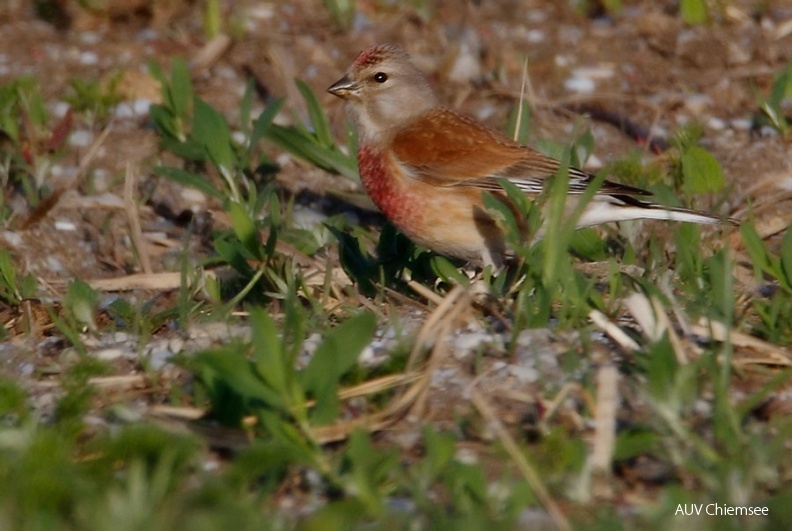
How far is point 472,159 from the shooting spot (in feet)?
15.8

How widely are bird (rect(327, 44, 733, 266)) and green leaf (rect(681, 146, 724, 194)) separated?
59 cm

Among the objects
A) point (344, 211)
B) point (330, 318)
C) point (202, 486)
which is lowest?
point (344, 211)

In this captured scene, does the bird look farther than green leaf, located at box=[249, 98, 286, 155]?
No

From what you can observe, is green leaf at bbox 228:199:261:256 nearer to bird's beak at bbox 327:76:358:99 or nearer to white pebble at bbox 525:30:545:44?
bird's beak at bbox 327:76:358:99

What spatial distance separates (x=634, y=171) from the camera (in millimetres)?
5523

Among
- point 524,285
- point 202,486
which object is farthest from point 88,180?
point 202,486

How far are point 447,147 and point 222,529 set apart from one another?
2.61m

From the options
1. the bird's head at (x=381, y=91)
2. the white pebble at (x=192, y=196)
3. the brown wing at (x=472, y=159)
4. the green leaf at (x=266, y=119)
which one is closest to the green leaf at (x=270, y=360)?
the brown wing at (x=472, y=159)

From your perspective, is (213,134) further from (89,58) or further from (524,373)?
(524,373)

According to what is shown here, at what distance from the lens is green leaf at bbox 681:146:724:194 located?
536cm

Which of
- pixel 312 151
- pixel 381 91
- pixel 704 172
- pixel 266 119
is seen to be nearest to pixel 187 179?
pixel 266 119

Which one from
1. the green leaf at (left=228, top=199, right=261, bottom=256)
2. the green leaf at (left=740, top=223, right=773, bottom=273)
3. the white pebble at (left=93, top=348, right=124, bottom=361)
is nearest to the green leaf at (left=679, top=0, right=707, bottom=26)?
the green leaf at (left=740, top=223, right=773, bottom=273)

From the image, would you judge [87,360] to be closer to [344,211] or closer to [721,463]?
[721,463]

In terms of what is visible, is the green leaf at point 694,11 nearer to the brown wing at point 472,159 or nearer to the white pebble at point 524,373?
the brown wing at point 472,159
